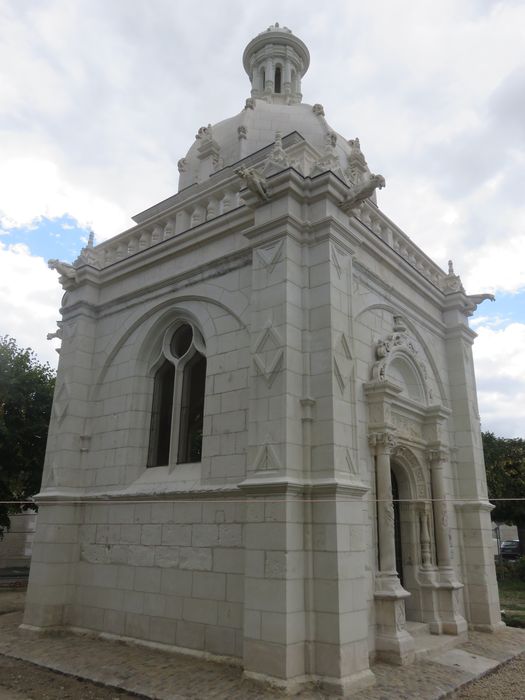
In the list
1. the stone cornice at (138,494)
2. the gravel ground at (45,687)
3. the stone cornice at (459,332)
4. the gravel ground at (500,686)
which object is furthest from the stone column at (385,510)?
the stone cornice at (459,332)

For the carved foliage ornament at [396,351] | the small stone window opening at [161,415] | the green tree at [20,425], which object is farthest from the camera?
the green tree at [20,425]

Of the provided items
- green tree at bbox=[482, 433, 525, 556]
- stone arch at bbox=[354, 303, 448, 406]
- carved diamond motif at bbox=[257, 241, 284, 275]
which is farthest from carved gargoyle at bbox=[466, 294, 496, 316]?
green tree at bbox=[482, 433, 525, 556]

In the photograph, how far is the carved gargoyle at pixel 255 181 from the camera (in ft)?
27.8

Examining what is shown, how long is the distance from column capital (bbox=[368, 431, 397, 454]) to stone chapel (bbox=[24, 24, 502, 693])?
33 mm

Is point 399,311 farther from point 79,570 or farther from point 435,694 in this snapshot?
point 79,570

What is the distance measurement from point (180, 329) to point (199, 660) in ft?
19.1

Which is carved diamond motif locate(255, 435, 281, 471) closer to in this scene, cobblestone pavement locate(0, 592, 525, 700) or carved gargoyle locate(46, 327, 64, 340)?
cobblestone pavement locate(0, 592, 525, 700)

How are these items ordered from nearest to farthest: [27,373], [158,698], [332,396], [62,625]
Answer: [158,698]
[332,396]
[62,625]
[27,373]

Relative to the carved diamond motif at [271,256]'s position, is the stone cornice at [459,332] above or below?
above

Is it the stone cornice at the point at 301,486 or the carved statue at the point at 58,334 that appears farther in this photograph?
the carved statue at the point at 58,334

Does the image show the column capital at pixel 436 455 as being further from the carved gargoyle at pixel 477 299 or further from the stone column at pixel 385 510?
the carved gargoyle at pixel 477 299

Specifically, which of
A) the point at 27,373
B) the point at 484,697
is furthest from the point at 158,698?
the point at 27,373

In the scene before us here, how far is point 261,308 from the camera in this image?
8.41 metres

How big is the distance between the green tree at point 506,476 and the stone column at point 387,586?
72.9ft
